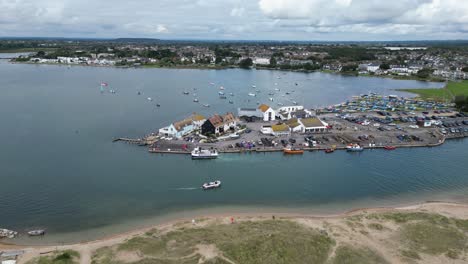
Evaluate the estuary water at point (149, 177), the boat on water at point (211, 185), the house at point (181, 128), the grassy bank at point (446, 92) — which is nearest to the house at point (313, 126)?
the estuary water at point (149, 177)

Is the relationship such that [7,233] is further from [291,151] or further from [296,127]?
[296,127]

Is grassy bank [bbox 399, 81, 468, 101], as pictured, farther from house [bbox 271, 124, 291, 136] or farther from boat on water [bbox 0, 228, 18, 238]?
boat on water [bbox 0, 228, 18, 238]

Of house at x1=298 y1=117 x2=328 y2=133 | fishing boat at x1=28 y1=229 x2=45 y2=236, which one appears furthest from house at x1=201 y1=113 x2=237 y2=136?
fishing boat at x1=28 y1=229 x2=45 y2=236

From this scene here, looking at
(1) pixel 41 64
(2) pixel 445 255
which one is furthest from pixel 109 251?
→ (1) pixel 41 64

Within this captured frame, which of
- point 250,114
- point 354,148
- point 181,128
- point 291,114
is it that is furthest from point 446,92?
point 181,128

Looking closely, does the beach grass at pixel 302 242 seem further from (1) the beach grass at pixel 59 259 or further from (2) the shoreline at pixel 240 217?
(1) the beach grass at pixel 59 259
